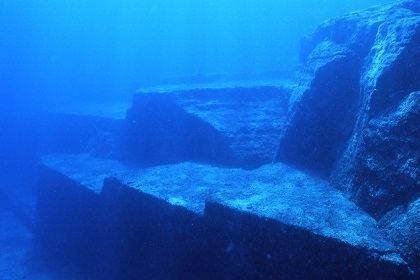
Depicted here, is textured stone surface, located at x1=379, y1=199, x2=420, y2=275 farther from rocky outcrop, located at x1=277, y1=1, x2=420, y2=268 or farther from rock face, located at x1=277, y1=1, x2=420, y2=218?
rock face, located at x1=277, y1=1, x2=420, y2=218

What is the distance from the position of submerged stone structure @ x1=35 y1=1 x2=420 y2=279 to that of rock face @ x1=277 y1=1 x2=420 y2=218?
0.01 meters

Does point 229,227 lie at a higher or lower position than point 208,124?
lower

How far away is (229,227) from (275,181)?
1050 millimetres

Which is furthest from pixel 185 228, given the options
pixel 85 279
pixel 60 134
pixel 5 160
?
pixel 5 160

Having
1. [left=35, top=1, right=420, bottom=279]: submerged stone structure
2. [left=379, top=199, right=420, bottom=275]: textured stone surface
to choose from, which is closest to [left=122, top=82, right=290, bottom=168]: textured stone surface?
[left=35, top=1, right=420, bottom=279]: submerged stone structure

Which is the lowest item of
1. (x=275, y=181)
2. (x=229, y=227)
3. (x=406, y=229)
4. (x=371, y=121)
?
(x=229, y=227)

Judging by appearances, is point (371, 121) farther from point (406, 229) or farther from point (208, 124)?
point (208, 124)

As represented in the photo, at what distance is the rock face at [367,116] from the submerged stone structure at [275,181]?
0.04 ft

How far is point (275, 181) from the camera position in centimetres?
401

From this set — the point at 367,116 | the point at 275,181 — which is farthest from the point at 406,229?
the point at 275,181

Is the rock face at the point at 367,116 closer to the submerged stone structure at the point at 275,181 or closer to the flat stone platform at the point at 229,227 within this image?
the submerged stone structure at the point at 275,181

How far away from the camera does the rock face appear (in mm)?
2955

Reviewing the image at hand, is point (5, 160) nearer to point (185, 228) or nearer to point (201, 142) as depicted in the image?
point (201, 142)

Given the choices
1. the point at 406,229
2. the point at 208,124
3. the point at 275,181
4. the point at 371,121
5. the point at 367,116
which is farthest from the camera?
the point at 208,124
